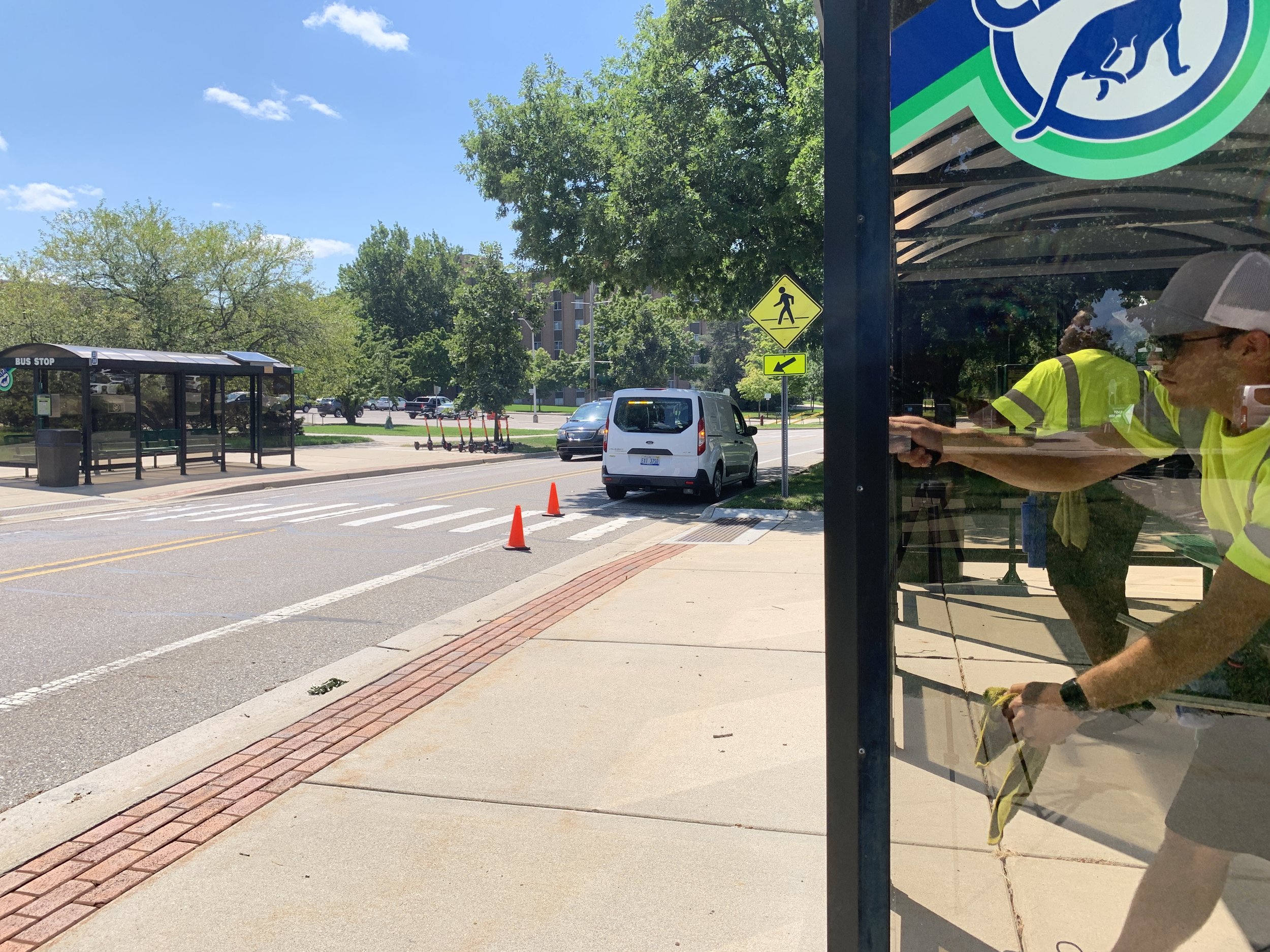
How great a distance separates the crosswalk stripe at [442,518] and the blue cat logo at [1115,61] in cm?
1200

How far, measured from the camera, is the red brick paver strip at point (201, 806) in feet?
10.3

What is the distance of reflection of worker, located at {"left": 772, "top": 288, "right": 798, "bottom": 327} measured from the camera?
13344mm

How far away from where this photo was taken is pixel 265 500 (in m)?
17.3

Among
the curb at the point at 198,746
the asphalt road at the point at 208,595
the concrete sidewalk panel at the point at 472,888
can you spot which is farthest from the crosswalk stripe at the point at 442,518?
the concrete sidewalk panel at the point at 472,888

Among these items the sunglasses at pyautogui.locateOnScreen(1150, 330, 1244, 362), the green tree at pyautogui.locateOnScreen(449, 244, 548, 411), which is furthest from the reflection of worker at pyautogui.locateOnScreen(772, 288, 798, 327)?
the green tree at pyautogui.locateOnScreen(449, 244, 548, 411)

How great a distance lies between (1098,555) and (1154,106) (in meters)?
0.94

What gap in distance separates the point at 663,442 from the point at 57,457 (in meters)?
12.0

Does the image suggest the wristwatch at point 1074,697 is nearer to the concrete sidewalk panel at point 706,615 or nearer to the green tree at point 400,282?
the concrete sidewalk panel at point 706,615

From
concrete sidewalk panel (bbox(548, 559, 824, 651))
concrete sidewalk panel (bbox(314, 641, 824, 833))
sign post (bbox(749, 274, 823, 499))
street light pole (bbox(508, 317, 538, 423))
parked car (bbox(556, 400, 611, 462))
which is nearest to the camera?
concrete sidewalk panel (bbox(314, 641, 824, 833))

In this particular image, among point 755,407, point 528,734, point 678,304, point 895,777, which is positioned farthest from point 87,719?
point 755,407

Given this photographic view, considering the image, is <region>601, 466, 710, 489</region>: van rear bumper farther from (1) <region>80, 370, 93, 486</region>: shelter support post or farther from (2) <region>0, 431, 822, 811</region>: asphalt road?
(1) <region>80, 370, 93, 486</region>: shelter support post

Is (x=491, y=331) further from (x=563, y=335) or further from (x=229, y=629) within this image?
(x=563, y=335)

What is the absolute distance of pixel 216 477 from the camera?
70.7ft

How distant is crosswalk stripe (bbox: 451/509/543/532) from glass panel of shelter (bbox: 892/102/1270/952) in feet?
34.9
